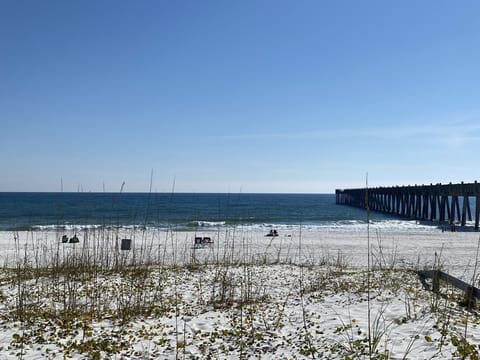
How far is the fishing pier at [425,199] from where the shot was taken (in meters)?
30.1

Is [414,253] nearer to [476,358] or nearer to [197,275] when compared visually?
[197,275]

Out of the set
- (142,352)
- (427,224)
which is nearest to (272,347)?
(142,352)

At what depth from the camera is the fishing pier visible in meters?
30.1

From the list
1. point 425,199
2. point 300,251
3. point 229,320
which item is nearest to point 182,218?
point 425,199

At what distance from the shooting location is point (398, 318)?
19.5 feet

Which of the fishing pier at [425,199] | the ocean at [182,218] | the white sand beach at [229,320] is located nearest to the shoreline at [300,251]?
the ocean at [182,218]

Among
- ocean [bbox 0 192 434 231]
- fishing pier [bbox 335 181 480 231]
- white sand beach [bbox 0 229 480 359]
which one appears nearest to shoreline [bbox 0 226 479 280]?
ocean [bbox 0 192 434 231]

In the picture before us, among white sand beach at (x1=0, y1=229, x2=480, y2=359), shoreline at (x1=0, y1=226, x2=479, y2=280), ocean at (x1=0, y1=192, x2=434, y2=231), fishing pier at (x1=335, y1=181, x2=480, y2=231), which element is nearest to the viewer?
white sand beach at (x1=0, y1=229, x2=480, y2=359)

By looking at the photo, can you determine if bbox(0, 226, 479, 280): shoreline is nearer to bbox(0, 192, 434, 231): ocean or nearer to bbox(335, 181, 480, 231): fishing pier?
bbox(0, 192, 434, 231): ocean

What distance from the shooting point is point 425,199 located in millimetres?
38781

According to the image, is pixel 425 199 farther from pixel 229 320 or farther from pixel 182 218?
pixel 229 320

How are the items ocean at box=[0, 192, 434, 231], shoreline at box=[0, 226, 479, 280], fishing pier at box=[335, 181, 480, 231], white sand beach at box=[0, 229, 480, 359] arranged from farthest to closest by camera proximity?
1. fishing pier at box=[335, 181, 480, 231]
2. ocean at box=[0, 192, 434, 231]
3. shoreline at box=[0, 226, 479, 280]
4. white sand beach at box=[0, 229, 480, 359]

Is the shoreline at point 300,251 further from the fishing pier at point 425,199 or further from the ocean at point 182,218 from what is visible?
the fishing pier at point 425,199

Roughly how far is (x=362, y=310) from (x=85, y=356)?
430 cm
